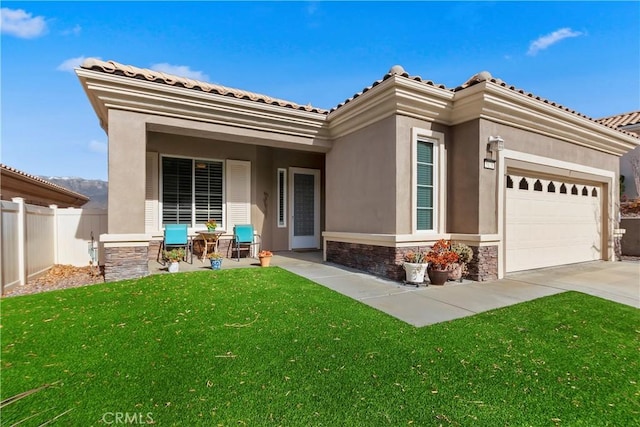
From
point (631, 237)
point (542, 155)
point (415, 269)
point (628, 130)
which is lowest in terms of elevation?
point (415, 269)

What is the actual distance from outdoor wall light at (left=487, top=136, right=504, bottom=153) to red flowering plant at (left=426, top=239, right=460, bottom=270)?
234 centimetres

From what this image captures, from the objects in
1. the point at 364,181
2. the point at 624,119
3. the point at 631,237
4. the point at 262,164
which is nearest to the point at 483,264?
the point at 364,181

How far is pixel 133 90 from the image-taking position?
6.12 meters

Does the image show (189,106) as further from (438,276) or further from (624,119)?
(624,119)

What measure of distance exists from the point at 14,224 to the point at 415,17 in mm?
10213

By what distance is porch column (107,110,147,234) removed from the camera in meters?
6.06

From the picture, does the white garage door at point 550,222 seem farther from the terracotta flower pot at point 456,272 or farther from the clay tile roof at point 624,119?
the clay tile roof at point 624,119

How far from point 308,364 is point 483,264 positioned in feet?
16.9

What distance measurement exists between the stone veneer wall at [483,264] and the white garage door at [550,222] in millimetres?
730

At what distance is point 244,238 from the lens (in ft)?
30.9

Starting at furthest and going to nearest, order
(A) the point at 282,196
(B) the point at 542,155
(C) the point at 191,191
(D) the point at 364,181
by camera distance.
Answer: (A) the point at 282,196
(C) the point at 191,191
(B) the point at 542,155
(D) the point at 364,181

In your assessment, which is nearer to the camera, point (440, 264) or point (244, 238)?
point (440, 264)

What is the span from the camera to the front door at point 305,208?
10.7 metres

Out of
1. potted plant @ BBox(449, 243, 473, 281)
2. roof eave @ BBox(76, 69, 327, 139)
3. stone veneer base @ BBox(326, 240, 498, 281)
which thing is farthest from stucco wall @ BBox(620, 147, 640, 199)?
roof eave @ BBox(76, 69, 327, 139)
